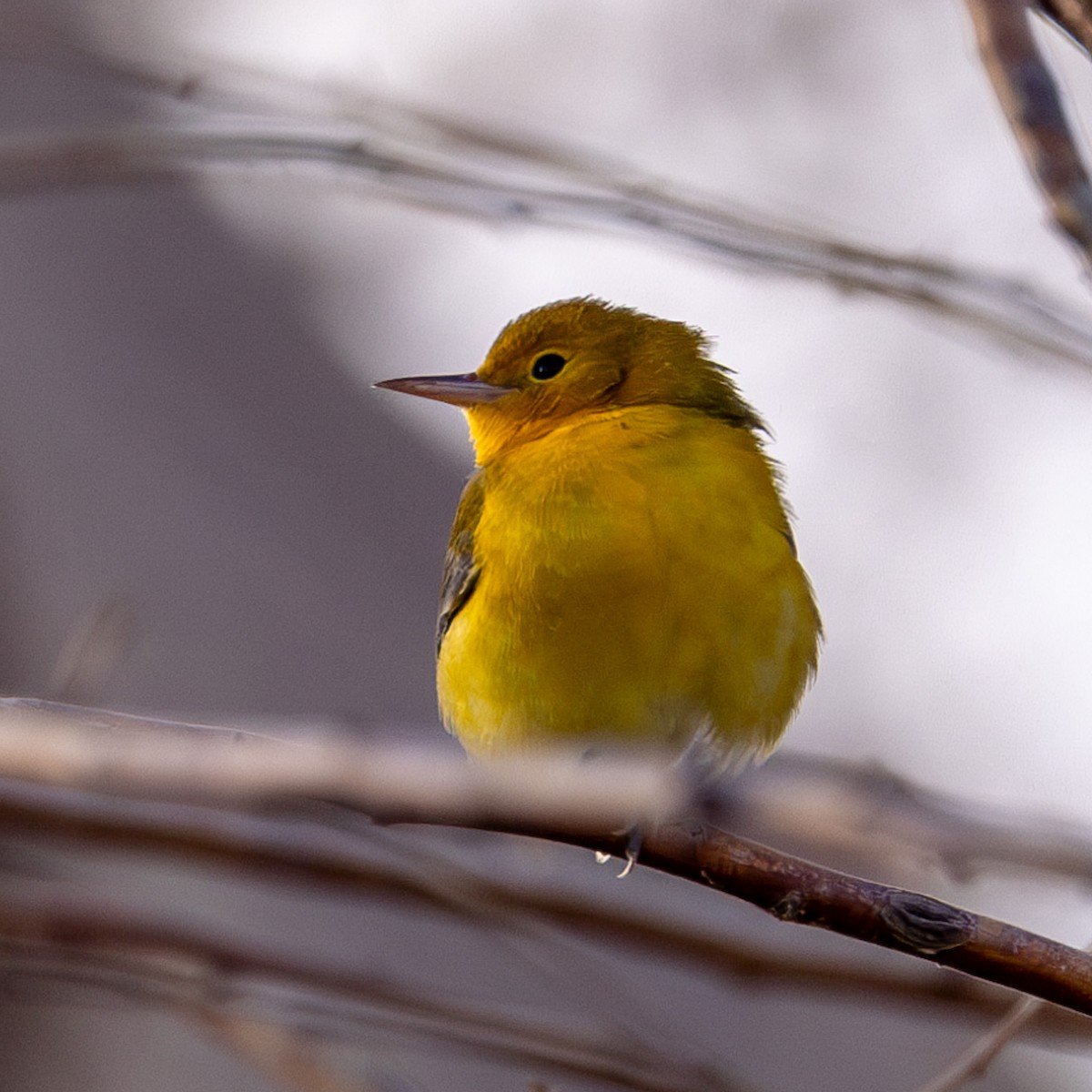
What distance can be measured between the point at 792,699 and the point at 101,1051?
145 inches

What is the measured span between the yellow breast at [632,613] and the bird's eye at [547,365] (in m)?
0.67

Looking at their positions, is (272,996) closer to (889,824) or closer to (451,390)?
(889,824)

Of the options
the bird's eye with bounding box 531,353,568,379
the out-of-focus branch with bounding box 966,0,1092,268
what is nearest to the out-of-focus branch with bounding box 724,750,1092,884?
the out-of-focus branch with bounding box 966,0,1092,268

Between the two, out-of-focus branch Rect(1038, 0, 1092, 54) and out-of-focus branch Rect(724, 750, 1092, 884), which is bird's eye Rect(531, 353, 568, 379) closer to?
out-of-focus branch Rect(724, 750, 1092, 884)

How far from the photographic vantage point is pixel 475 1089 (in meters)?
5.20

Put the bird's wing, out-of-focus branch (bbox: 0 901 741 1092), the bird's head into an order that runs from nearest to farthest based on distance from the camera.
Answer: out-of-focus branch (bbox: 0 901 741 1092) < the bird's wing < the bird's head

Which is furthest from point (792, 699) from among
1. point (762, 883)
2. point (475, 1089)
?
point (475, 1089)

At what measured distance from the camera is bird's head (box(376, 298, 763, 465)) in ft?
12.2

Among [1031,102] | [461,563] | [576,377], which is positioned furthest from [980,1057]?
[576,377]

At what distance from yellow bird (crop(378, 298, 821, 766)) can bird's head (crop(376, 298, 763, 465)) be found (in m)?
0.20

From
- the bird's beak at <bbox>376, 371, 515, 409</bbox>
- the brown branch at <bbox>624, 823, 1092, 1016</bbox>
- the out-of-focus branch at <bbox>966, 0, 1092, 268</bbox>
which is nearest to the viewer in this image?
the brown branch at <bbox>624, 823, 1092, 1016</bbox>

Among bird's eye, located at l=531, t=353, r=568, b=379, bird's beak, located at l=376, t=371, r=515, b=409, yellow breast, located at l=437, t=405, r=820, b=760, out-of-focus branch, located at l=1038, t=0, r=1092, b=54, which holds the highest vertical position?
bird's eye, located at l=531, t=353, r=568, b=379

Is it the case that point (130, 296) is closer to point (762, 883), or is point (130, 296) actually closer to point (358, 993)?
point (358, 993)

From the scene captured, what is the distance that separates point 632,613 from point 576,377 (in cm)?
112
